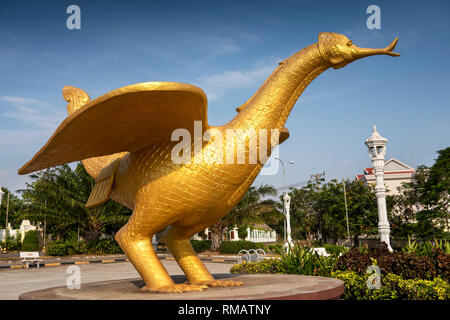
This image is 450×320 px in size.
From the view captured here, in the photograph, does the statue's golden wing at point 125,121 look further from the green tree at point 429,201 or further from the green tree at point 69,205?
the green tree at point 429,201

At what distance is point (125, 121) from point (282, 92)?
67.5 inches

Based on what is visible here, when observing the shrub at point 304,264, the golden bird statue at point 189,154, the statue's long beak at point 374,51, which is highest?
the statue's long beak at point 374,51

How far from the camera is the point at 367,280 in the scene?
→ 6371 millimetres

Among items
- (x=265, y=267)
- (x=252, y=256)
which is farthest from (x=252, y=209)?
(x=265, y=267)

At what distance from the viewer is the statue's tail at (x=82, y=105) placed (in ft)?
17.0

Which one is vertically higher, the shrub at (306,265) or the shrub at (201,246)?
the shrub at (306,265)

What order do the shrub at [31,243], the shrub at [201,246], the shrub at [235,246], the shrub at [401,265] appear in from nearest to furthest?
1. the shrub at [401,265]
2. the shrub at [235,246]
3. the shrub at [201,246]
4. the shrub at [31,243]

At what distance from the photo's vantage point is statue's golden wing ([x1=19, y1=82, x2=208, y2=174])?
3223 millimetres

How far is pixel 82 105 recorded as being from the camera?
5.34 m

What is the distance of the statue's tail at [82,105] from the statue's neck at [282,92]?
7.08 ft

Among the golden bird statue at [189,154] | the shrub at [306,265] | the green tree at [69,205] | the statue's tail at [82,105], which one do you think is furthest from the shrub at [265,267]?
the green tree at [69,205]

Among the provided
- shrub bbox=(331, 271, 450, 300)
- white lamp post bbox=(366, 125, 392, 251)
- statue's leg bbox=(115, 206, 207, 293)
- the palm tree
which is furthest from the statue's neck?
the palm tree
